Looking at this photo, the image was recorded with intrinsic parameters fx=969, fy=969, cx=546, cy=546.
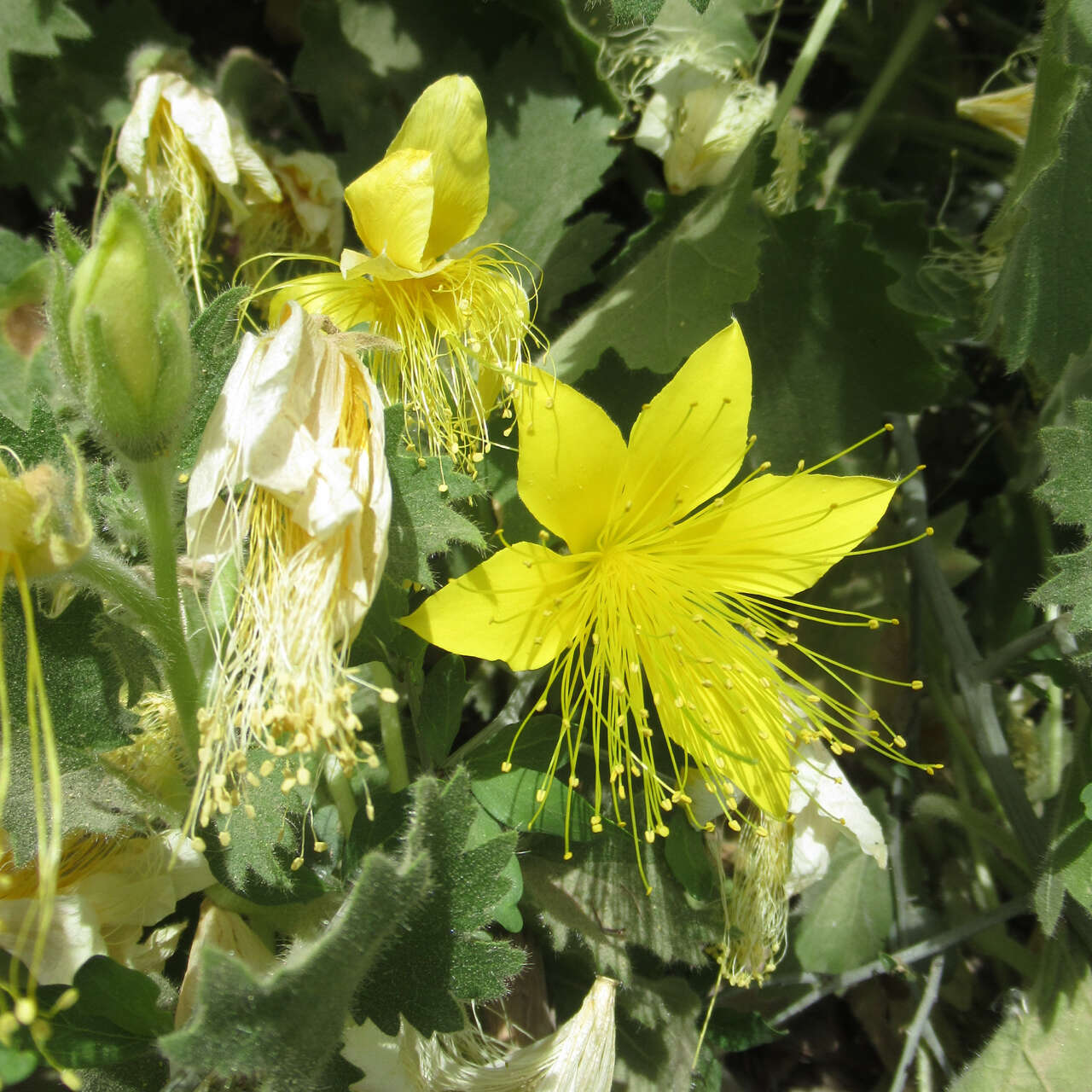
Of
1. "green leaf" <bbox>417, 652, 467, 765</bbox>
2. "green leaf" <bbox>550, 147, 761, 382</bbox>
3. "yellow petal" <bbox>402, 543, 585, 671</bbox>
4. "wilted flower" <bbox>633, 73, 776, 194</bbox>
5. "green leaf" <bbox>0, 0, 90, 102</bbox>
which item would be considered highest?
"wilted flower" <bbox>633, 73, 776, 194</bbox>

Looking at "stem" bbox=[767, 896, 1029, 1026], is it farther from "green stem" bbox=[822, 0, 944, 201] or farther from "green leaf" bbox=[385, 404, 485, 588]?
"green stem" bbox=[822, 0, 944, 201]

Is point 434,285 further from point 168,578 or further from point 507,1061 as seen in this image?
point 507,1061

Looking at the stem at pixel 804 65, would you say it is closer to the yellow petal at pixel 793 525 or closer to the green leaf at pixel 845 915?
the yellow petal at pixel 793 525

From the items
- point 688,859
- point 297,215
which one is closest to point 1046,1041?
point 688,859

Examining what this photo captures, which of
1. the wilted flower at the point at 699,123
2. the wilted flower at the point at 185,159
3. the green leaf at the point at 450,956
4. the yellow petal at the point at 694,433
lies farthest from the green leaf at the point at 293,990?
the wilted flower at the point at 699,123

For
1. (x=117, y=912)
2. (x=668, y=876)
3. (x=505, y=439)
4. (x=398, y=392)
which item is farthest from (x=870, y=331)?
(x=117, y=912)

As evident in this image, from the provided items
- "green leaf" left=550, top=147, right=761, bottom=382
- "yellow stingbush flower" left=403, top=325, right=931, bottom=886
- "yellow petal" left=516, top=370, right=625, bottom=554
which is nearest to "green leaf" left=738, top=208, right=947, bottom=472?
"green leaf" left=550, top=147, right=761, bottom=382

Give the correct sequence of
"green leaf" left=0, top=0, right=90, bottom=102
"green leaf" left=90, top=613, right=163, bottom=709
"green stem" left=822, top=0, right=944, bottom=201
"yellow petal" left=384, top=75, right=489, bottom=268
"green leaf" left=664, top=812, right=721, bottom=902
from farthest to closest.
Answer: "green stem" left=822, top=0, right=944, bottom=201 < "green leaf" left=0, top=0, right=90, bottom=102 < "green leaf" left=664, top=812, right=721, bottom=902 < "yellow petal" left=384, top=75, right=489, bottom=268 < "green leaf" left=90, top=613, right=163, bottom=709

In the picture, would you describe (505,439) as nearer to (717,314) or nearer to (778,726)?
(717,314)
